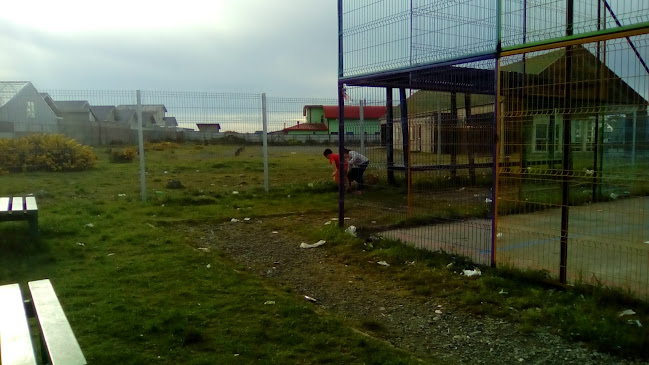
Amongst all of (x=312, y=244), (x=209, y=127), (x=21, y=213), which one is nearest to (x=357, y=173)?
(x=312, y=244)

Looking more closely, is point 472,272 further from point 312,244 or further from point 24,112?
point 24,112

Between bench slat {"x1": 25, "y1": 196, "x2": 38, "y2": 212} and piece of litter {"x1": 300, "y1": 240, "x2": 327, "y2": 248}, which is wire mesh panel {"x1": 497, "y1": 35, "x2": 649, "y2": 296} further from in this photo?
bench slat {"x1": 25, "y1": 196, "x2": 38, "y2": 212}

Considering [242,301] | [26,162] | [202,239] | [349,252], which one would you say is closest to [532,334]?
[242,301]

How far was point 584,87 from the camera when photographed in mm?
5070

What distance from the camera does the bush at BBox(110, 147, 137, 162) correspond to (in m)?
14.3

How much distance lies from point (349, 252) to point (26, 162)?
899 centimetres

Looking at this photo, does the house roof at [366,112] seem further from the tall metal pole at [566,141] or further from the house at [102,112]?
the house at [102,112]

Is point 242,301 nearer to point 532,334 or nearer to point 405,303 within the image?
point 405,303

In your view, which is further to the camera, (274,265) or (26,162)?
(26,162)

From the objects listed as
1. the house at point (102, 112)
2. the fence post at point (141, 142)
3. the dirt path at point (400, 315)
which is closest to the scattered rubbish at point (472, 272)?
the dirt path at point (400, 315)

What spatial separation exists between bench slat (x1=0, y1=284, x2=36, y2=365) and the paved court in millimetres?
4581

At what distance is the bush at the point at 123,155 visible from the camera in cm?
1435

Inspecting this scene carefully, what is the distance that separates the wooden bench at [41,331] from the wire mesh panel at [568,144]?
4321 millimetres

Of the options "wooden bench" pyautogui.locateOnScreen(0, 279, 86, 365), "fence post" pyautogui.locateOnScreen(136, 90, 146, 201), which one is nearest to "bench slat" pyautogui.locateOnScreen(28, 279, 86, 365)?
"wooden bench" pyautogui.locateOnScreen(0, 279, 86, 365)
